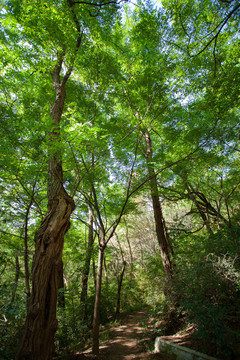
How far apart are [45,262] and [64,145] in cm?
211

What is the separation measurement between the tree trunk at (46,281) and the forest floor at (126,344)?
2.27 metres

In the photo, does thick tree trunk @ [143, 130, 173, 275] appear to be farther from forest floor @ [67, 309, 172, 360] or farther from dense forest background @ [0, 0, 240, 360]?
forest floor @ [67, 309, 172, 360]

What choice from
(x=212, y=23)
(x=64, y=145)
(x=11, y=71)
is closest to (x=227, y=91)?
(x=212, y=23)

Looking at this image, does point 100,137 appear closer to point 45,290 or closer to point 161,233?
point 45,290

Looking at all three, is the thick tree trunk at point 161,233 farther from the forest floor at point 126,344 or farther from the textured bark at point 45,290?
the textured bark at point 45,290

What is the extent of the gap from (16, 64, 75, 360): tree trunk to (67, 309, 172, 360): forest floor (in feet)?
7.45

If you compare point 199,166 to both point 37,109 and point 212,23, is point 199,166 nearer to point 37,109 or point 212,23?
point 212,23

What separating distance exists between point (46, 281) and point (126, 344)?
4.20 m

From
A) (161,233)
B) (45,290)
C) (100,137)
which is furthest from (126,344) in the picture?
(100,137)

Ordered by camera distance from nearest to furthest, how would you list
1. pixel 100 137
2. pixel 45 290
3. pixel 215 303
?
pixel 45 290, pixel 215 303, pixel 100 137

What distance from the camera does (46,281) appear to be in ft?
8.84

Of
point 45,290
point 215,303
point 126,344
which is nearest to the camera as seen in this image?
point 45,290

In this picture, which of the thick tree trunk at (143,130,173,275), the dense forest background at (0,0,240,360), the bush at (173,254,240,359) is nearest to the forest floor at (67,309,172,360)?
the dense forest background at (0,0,240,360)

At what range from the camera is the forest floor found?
393cm
